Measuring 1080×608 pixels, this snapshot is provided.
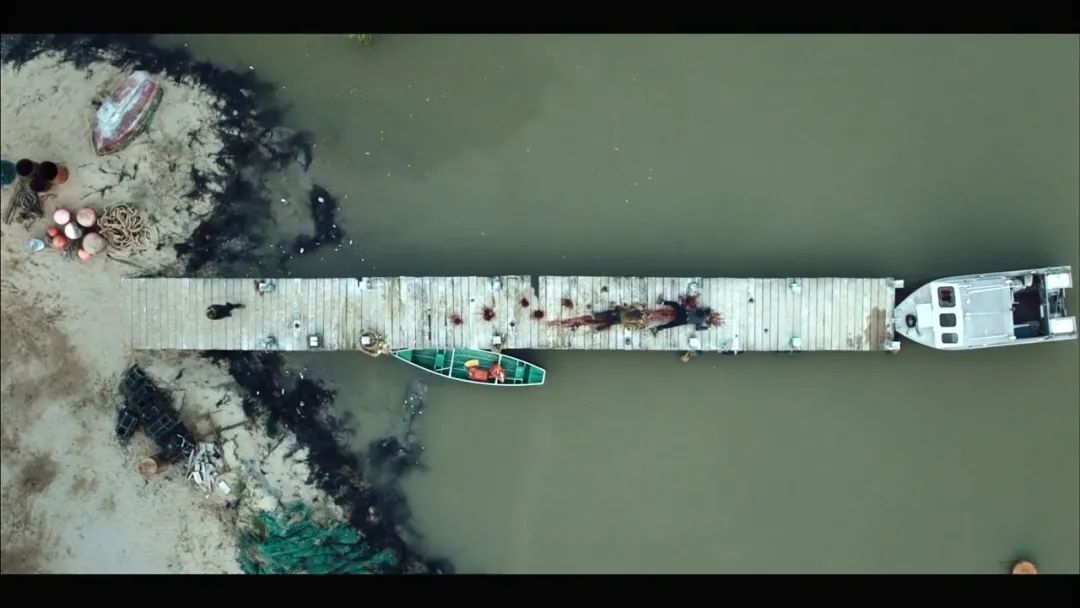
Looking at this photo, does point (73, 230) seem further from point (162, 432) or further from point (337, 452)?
point (337, 452)

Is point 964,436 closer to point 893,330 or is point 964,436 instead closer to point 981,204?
point 893,330

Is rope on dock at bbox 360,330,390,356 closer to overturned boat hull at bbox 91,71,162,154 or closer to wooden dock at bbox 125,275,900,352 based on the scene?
wooden dock at bbox 125,275,900,352

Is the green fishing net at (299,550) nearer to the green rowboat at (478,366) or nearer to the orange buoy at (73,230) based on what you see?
the green rowboat at (478,366)

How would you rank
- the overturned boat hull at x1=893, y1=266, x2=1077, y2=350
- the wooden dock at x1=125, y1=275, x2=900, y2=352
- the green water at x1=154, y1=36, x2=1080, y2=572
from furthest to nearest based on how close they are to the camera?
1. the green water at x1=154, y1=36, x2=1080, y2=572
2. the wooden dock at x1=125, y1=275, x2=900, y2=352
3. the overturned boat hull at x1=893, y1=266, x2=1077, y2=350

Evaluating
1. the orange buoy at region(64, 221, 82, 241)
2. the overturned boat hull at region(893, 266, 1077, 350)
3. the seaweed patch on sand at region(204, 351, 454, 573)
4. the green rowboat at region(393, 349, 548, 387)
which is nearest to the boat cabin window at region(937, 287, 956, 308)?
the overturned boat hull at region(893, 266, 1077, 350)

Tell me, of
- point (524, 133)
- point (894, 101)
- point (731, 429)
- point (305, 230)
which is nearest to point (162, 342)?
point (305, 230)

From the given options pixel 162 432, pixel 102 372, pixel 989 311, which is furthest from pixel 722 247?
pixel 102 372
